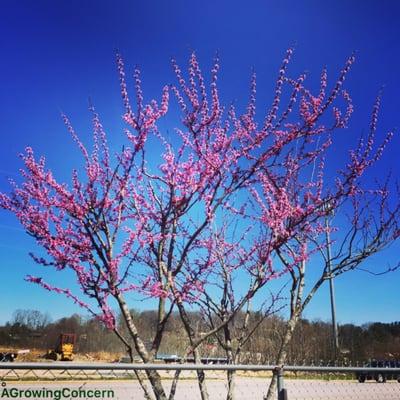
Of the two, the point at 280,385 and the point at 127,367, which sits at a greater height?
the point at 127,367

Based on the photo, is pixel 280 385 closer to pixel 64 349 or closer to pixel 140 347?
pixel 140 347

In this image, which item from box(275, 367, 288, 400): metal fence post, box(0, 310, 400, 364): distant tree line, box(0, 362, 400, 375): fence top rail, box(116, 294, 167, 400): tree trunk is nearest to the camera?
box(0, 362, 400, 375): fence top rail

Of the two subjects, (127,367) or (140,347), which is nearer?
(127,367)

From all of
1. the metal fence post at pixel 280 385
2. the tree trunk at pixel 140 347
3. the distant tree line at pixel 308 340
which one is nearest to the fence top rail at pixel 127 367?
the metal fence post at pixel 280 385

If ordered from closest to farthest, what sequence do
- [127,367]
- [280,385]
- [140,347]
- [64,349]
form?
1. [127,367]
2. [280,385]
3. [140,347]
4. [64,349]

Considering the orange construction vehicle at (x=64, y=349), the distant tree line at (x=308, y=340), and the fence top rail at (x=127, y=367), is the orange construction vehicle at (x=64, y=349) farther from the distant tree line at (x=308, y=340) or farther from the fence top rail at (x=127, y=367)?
the fence top rail at (x=127, y=367)

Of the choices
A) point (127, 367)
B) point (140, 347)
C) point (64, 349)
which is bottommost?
point (64, 349)

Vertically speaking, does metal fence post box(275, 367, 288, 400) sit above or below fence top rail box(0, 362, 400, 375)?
below

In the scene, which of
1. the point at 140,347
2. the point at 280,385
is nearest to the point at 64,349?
the point at 140,347

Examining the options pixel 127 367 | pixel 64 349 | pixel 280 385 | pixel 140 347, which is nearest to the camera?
pixel 127 367

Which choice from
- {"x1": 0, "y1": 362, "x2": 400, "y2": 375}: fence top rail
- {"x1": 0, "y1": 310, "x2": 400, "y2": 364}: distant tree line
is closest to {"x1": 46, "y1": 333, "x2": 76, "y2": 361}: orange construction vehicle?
{"x1": 0, "y1": 310, "x2": 400, "y2": 364}: distant tree line

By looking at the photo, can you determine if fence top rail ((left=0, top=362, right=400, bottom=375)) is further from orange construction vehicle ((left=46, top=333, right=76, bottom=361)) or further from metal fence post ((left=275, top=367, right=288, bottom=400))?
orange construction vehicle ((left=46, top=333, right=76, bottom=361))

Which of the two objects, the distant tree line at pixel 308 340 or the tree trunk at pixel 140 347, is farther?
the distant tree line at pixel 308 340

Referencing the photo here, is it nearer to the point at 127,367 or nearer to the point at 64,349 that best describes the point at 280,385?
the point at 127,367
